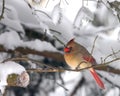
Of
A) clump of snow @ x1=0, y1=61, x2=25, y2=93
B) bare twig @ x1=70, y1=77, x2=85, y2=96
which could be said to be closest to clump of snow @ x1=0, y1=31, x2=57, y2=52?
bare twig @ x1=70, y1=77, x2=85, y2=96

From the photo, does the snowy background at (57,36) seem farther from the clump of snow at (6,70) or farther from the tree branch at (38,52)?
the clump of snow at (6,70)

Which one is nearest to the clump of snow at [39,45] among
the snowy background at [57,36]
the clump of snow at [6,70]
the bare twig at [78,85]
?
the snowy background at [57,36]

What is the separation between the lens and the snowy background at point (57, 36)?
148 inches

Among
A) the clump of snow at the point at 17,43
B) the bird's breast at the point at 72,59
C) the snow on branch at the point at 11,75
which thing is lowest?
the snow on branch at the point at 11,75

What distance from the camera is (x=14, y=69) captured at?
2176mm

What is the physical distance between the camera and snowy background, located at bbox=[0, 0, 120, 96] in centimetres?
376

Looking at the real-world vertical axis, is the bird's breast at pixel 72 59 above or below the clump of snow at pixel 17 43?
below

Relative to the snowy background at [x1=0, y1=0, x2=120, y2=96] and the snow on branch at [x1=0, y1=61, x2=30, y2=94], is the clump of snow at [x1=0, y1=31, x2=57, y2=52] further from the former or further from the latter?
the snow on branch at [x1=0, y1=61, x2=30, y2=94]

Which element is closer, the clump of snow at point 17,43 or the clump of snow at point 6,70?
the clump of snow at point 6,70

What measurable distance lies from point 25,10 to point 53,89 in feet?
3.39

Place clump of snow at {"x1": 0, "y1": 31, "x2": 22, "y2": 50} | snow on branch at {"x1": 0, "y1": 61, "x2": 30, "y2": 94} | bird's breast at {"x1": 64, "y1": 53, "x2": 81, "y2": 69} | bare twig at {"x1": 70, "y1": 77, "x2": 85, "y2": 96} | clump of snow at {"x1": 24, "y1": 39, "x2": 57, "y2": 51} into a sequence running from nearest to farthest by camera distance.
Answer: snow on branch at {"x1": 0, "y1": 61, "x2": 30, "y2": 94}
bird's breast at {"x1": 64, "y1": 53, "x2": 81, "y2": 69}
clump of snow at {"x1": 0, "y1": 31, "x2": 22, "y2": 50}
clump of snow at {"x1": 24, "y1": 39, "x2": 57, "y2": 51}
bare twig at {"x1": 70, "y1": 77, "x2": 85, "y2": 96}

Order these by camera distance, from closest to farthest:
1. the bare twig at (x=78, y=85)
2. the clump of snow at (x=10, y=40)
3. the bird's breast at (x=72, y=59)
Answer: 1. the bird's breast at (x=72, y=59)
2. the clump of snow at (x=10, y=40)
3. the bare twig at (x=78, y=85)

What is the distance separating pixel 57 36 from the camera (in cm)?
403

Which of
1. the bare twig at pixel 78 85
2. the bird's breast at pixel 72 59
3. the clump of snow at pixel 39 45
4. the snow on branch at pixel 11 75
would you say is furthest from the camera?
the bare twig at pixel 78 85
